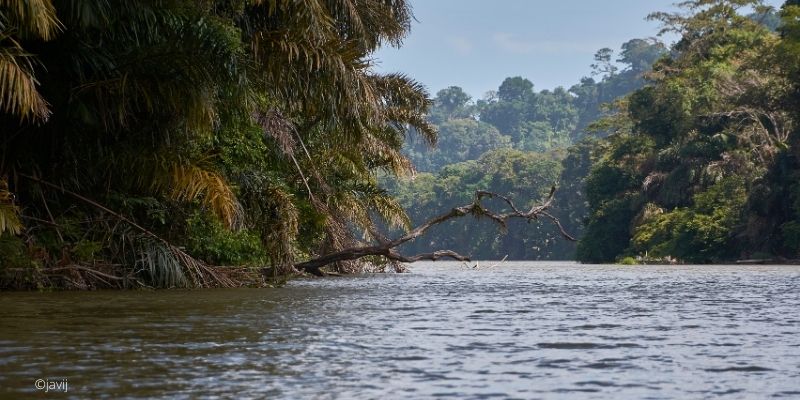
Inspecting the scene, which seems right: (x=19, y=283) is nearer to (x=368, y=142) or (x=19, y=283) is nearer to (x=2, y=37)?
(x=2, y=37)

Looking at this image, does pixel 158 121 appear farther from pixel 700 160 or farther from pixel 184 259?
pixel 700 160

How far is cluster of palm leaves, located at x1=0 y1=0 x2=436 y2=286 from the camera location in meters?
15.4

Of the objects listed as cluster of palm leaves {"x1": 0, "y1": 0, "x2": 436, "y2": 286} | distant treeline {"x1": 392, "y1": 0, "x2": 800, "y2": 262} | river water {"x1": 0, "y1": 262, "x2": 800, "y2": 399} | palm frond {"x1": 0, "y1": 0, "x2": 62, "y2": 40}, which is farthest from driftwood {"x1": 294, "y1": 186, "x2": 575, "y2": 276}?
distant treeline {"x1": 392, "y1": 0, "x2": 800, "y2": 262}

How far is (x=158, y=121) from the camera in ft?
54.7

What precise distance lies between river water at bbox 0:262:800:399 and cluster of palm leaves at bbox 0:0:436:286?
6.12ft

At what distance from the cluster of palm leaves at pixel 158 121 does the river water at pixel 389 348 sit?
1.86 m

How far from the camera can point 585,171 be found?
105 metres

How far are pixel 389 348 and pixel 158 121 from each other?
858 centimetres

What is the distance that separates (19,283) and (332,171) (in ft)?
33.7

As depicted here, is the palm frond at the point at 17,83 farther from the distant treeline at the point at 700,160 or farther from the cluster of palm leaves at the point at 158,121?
the distant treeline at the point at 700,160

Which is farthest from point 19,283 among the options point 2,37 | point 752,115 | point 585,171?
point 585,171

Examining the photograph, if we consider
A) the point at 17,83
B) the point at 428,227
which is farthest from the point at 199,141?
the point at 428,227

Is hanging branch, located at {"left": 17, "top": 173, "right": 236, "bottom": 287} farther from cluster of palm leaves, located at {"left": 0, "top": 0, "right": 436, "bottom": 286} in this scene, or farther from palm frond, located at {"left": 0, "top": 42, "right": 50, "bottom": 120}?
palm frond, located at {"left": 0, "top": 42, "right": 50, "bottom": 120}

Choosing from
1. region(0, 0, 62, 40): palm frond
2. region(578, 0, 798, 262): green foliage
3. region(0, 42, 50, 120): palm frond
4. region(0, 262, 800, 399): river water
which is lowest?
region(0, 262, 800, 399): river water
